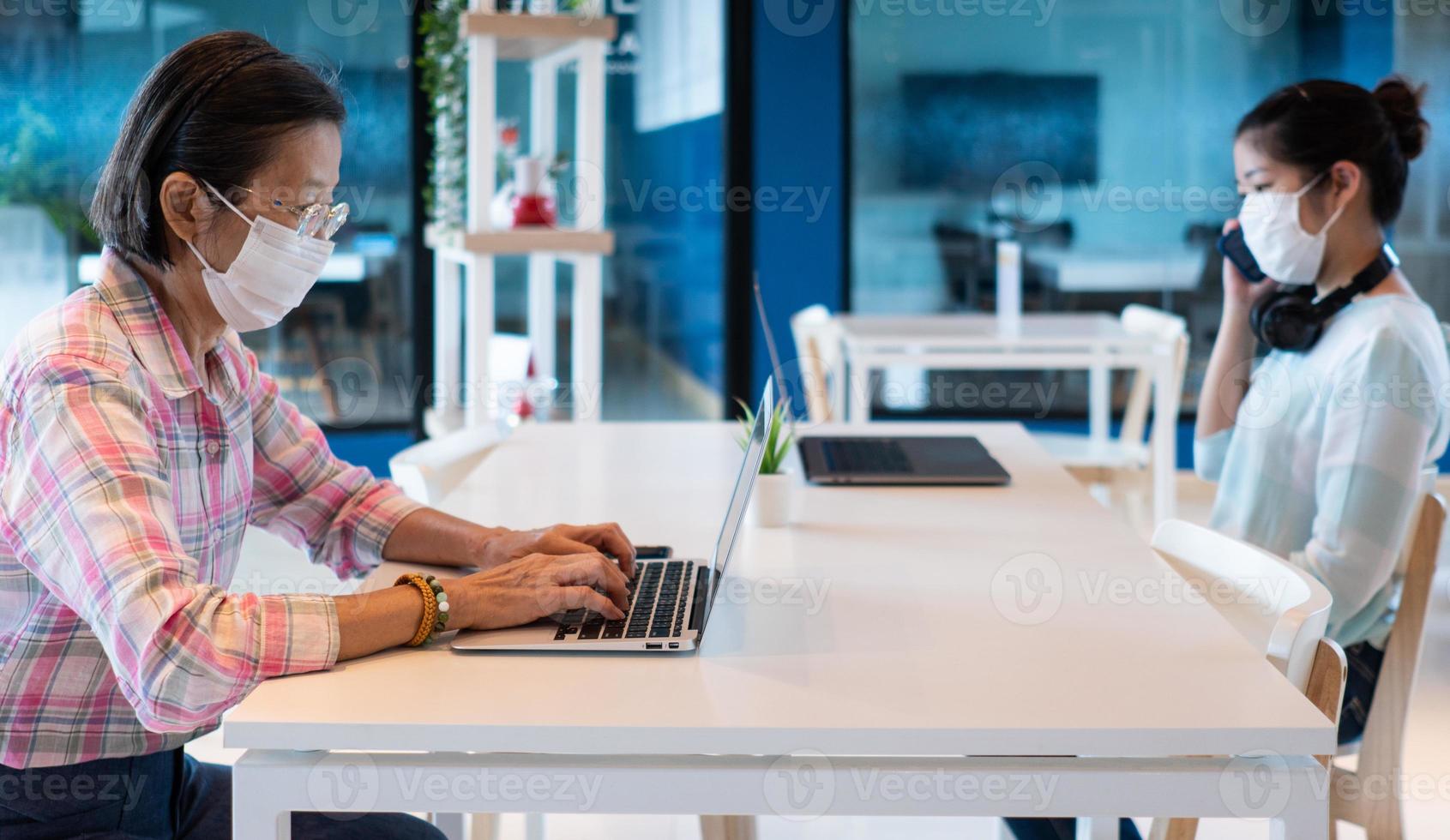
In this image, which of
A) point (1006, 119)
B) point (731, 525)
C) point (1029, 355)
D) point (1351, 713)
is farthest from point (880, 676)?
point (1006, 119)

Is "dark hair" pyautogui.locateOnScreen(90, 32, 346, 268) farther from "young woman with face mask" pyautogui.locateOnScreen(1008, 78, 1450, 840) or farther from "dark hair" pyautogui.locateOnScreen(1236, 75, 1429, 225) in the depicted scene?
"dark hair" pyautogui.locateOnScreen(1236, 75, 1429, 225)

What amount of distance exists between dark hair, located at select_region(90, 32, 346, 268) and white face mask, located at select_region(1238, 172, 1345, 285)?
151 centimetres

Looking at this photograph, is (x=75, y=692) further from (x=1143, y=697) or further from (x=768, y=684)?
(x=1143, y=697)

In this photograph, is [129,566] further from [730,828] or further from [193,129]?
[730,828]

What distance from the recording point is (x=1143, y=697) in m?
1.13

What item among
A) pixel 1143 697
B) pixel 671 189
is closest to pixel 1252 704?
pixel 1143 697

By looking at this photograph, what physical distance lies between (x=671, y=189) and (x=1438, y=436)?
375 centimetres

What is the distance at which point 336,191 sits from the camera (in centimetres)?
524

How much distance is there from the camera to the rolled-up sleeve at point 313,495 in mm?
1666

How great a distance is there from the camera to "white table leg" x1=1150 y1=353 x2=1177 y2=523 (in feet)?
12.9

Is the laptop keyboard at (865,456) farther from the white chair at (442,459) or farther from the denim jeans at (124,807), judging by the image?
the denim jeans at (124,807)

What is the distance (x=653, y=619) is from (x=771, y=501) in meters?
0.52

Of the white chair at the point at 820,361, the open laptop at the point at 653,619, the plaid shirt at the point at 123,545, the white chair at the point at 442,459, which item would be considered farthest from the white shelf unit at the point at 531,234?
the open laptop at the point at 653,619

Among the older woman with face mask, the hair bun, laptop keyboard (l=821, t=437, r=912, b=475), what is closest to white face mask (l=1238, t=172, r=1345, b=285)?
the hair bun
